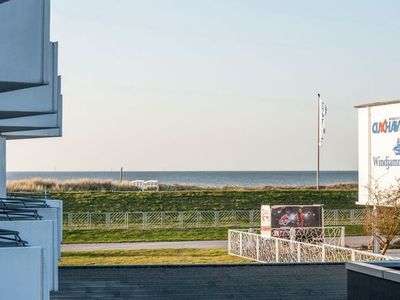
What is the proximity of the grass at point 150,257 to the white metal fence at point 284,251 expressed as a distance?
0.51 m

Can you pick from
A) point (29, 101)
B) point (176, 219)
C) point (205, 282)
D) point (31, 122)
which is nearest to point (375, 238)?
point (205, 282)

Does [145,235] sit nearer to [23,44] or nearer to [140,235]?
[140,235]

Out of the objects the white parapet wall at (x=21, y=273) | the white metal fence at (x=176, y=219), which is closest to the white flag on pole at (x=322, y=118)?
the white metal fence at (x=176, y=219)

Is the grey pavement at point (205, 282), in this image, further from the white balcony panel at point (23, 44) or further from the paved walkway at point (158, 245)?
the paved walkway at point (158, 245)

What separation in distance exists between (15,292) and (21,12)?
335 centimetres

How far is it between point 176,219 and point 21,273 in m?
38.3

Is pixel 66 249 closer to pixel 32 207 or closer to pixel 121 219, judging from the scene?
pixel 121 219

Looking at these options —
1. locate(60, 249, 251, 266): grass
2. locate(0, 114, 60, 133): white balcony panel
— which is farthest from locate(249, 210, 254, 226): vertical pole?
locate(0, 114, 60, 133): white balcony panel

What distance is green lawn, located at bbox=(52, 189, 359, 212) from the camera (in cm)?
5441

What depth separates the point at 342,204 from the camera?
58031 millimetres

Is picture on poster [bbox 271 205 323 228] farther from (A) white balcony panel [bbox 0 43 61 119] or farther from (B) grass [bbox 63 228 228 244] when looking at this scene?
(A) white balcony panel [bbox 0 43 61 119]

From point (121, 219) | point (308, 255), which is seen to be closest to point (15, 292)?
point (308, 255)

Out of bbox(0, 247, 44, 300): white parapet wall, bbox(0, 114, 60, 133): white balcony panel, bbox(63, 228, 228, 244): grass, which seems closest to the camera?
Result: bbox(0, 247, 44, 300): white parapet wall

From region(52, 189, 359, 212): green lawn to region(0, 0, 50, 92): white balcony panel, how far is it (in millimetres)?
42024
